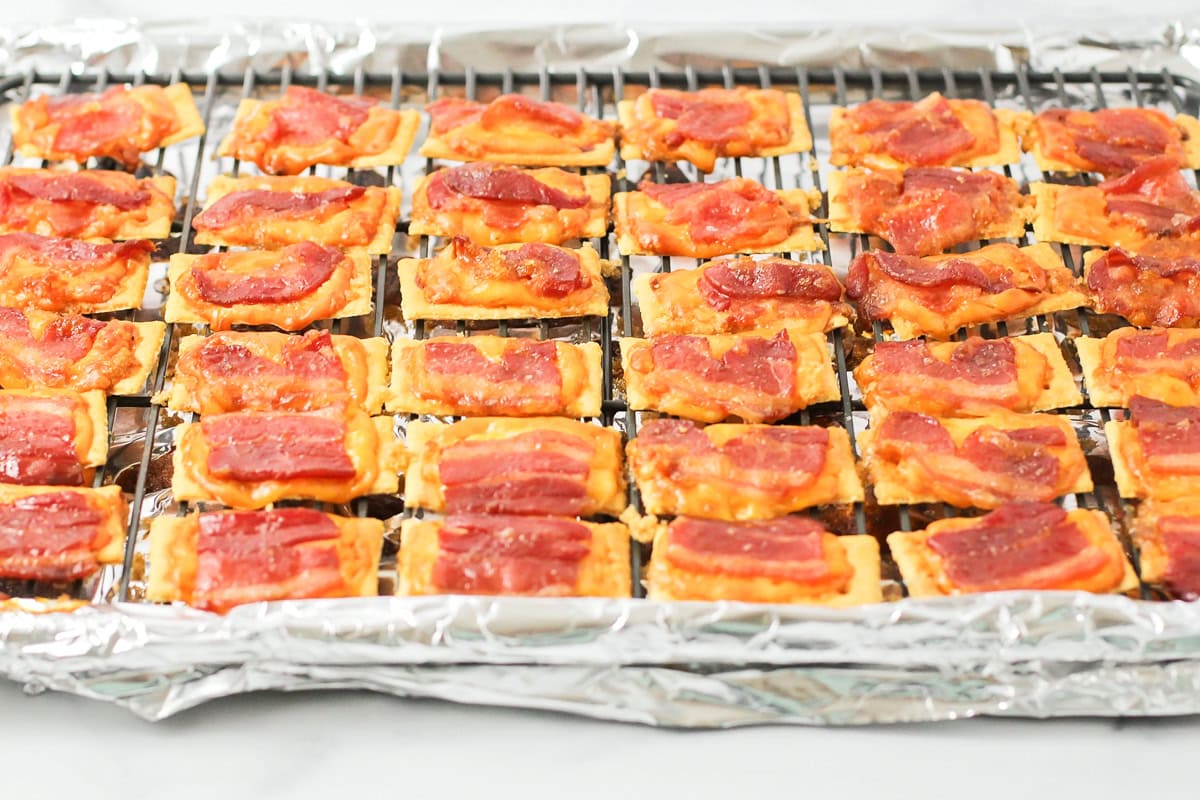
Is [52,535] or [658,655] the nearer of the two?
[658,655]

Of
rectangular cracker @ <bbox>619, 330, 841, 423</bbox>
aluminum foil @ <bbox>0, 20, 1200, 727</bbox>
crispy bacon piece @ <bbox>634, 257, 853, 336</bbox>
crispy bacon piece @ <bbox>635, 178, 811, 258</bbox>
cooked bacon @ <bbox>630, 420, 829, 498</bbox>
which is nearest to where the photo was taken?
aluminum foil @ <bbox>0, 20, 1200, 727</bbox>

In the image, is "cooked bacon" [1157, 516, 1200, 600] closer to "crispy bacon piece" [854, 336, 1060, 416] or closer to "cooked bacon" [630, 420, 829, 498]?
"crispy bacon piece" [854, 336, 1060, 416]

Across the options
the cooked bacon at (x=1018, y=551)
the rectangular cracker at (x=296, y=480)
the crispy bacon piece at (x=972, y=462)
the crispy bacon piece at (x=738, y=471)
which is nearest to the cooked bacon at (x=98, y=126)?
the rectangular cracker at (x=296, y=480)

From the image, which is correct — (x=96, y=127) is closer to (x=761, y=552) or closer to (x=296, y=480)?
(x=296, y=480)

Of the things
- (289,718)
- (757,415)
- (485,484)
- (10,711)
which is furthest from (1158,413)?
(10,711)

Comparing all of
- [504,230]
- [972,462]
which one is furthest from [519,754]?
[504,230]

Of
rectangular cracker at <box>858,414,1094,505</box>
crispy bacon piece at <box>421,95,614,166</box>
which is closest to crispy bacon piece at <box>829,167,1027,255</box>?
rectangular cracker at <box>858,414,1094,505</box>
